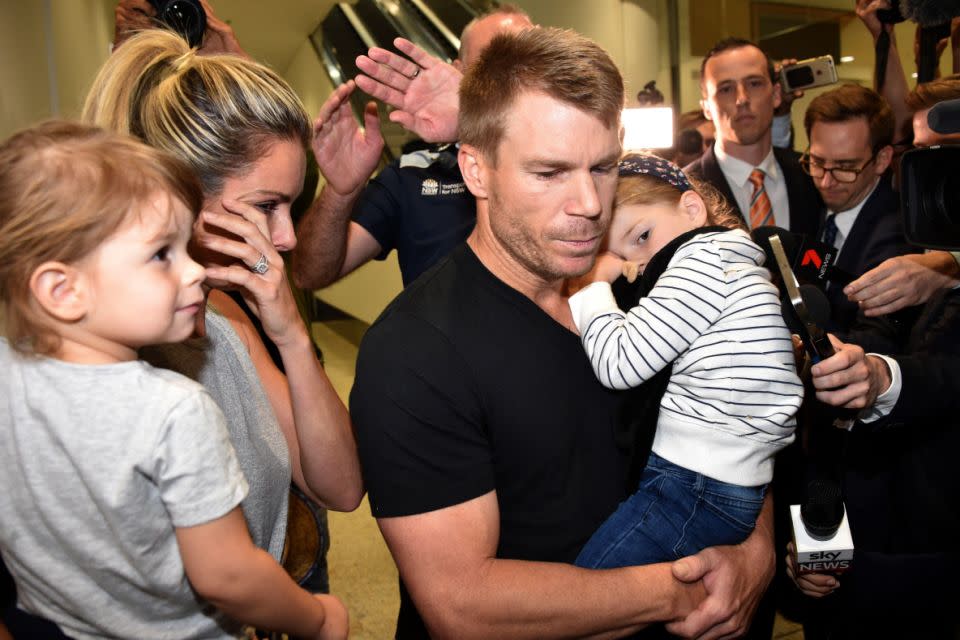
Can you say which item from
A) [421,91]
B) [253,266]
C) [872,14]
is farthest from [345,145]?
[872,14]

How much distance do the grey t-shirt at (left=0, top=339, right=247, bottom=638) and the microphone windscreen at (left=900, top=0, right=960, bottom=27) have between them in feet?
5.44

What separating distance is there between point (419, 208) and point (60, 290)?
173cm

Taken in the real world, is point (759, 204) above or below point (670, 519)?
above

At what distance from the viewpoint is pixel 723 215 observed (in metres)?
1.86

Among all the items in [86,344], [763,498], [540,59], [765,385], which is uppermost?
[540,59]

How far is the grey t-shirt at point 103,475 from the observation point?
0.88 meters

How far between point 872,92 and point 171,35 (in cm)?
255

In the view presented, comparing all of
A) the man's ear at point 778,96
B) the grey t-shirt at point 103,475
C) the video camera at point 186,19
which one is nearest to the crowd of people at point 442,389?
the grey t-shirt at point 103,475

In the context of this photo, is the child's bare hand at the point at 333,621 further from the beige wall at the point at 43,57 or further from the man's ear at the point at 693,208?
the beige wall at the point at 43,57

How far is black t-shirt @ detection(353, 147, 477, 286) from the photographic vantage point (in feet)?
8.22

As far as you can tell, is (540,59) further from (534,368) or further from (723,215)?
(723,215)

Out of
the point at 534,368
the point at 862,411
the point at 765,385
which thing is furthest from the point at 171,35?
the point at 862,411

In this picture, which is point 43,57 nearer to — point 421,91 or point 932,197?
point 421,91

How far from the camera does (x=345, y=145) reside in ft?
7.19
